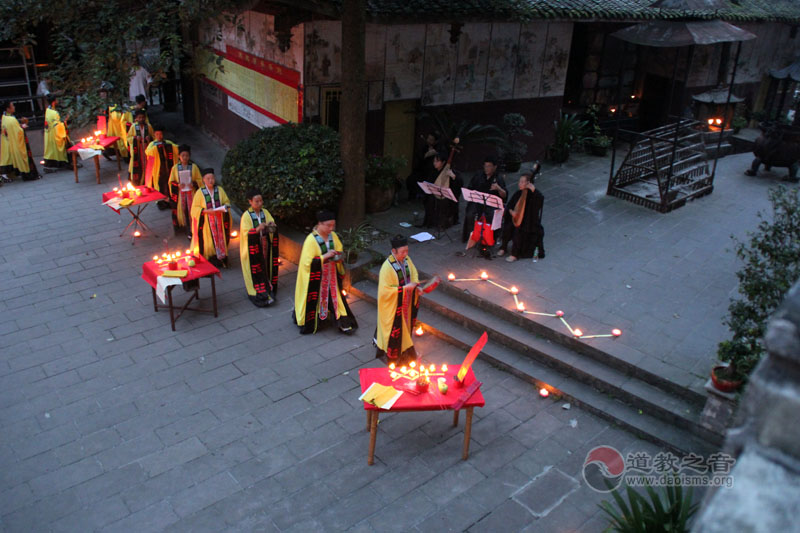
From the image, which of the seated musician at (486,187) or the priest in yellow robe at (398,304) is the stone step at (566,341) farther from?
the seated musician at (486,187)

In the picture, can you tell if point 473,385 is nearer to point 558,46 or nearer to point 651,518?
point 651,518

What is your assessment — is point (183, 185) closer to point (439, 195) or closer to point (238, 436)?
point (439, 195)

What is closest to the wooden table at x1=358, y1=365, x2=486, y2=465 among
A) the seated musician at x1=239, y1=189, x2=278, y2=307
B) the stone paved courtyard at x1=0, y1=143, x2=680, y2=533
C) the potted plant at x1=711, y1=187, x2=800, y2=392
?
the stone paved courtyard at x1=0, y1=143, x2=680, y2=533

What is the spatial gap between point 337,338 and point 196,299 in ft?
8.06

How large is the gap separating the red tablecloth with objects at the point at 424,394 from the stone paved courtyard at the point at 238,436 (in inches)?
28.9

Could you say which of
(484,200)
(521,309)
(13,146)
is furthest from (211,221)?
(13,146)

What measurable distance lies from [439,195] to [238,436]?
5.21 metres

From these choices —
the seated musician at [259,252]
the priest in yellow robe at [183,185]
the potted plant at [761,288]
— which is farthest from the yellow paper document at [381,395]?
the priest in yellow robe at [183,185]

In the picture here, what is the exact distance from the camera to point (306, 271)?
8.59 m

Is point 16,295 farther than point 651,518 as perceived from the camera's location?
Yes

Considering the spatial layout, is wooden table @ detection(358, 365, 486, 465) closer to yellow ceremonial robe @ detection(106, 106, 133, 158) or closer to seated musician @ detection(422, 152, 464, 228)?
seated musician @ detection(422, 152, 464, 228)

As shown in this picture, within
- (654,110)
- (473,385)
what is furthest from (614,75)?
(473,385)

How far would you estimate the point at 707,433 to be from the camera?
668 centimetres

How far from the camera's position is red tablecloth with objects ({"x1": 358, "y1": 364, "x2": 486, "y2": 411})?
6.21 metres
